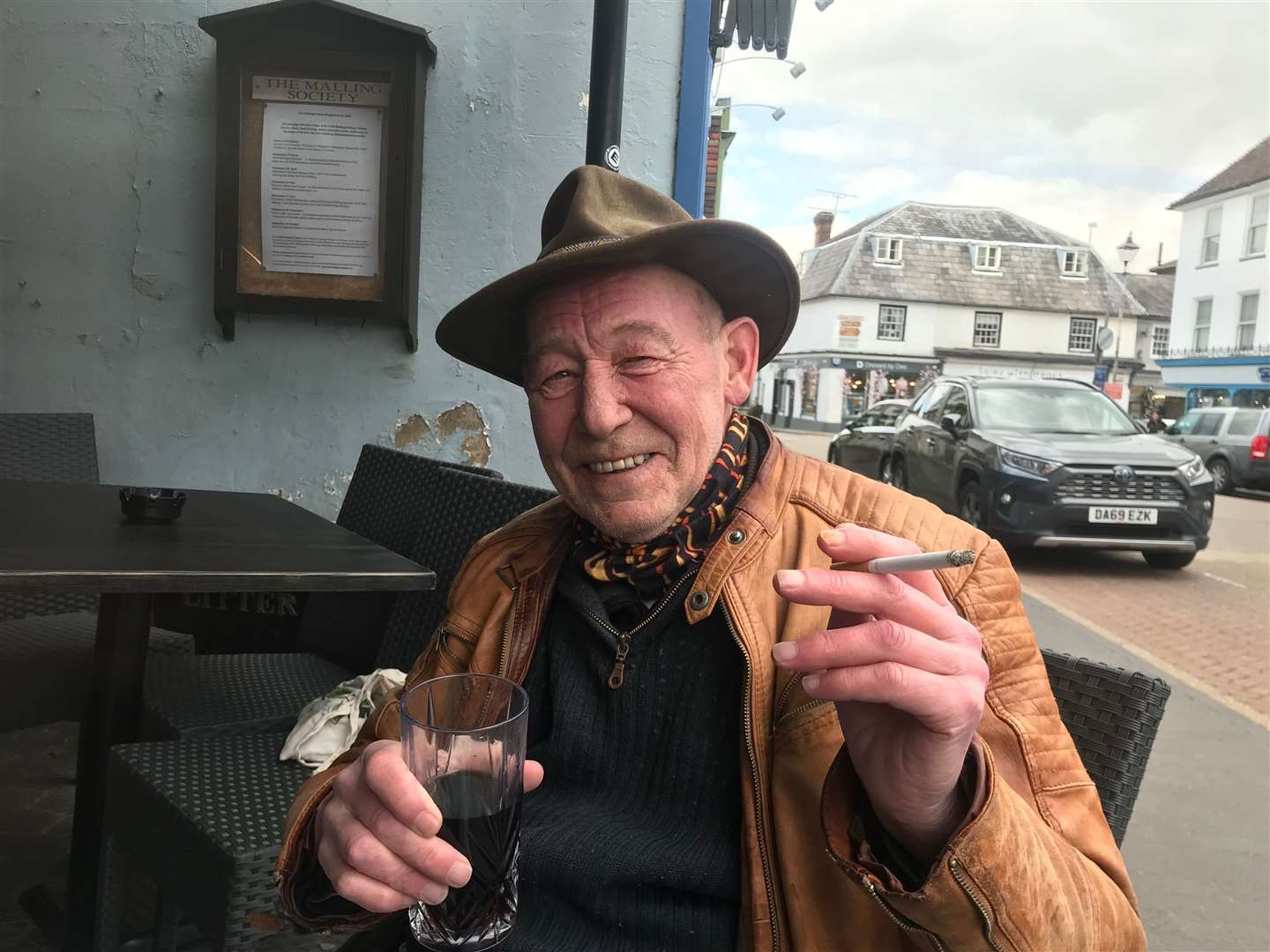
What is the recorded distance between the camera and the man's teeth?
1.31 meters

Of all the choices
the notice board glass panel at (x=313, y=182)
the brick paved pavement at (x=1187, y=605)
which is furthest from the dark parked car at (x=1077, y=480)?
the notice board glass panel at (x=313, y=182)

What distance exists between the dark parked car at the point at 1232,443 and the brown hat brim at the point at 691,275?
17.2m

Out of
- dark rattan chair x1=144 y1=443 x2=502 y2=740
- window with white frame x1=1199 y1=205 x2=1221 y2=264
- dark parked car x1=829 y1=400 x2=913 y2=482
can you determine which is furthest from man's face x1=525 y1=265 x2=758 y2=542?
window with white frame x1=1199 y1=205 x2=1221 y2=264

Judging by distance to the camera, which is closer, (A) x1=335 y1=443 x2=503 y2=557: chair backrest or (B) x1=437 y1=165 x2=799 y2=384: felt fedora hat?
(B) x1=437 y1=165 x2=799 y2=384: felt fedora hat

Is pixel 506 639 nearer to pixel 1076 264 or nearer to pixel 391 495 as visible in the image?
pixel 391 495

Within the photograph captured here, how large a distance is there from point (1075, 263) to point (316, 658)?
50.2 metres

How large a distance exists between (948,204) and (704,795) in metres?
52.8

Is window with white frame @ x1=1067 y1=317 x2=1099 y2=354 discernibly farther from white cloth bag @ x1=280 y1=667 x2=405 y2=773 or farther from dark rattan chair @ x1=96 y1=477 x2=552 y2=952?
white cloth bag @ x1=280 y1=667 x2=405 y2=773

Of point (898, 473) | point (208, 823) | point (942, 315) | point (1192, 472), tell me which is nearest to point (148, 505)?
point (208, 823)

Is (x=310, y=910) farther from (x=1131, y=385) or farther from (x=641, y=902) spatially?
(x=1131, y=385)

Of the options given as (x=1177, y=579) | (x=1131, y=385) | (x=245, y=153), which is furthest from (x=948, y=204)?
(x=245, y=153)

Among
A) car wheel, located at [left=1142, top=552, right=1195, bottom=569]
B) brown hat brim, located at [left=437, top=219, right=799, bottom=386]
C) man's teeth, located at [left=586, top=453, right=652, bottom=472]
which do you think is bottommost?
car wheel, located at [left=1142, top=552, right=1195, bottom=569]

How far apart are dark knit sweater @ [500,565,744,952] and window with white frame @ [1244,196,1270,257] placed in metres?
35.0

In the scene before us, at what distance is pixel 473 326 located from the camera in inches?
63.4
